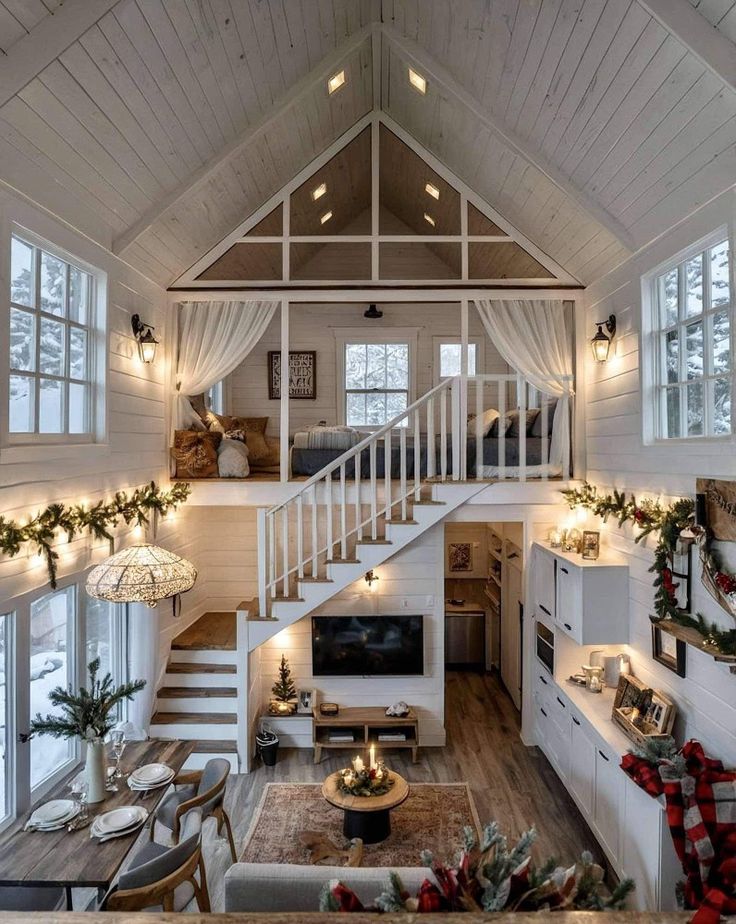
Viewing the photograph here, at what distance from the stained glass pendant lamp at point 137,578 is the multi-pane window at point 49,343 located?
916 mm

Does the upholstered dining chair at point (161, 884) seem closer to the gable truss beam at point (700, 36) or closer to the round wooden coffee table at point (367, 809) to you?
the round wooden coffee table at point (367, 809)

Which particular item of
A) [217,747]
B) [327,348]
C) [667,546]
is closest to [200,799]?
[217,747]

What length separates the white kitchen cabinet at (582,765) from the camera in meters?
4.05

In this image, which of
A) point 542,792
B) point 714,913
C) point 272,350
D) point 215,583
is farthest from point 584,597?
point 272,350

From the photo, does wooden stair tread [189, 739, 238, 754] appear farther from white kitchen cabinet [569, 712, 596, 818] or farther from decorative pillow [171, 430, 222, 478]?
white kitchen cabinet [569, 712, 596, 818]

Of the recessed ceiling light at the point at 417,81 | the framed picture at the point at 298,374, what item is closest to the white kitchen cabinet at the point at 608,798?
the recessed ceiling light at the point at 417,81

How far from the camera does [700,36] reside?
8.66ft

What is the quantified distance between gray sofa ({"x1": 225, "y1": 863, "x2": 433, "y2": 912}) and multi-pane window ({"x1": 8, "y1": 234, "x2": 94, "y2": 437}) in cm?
255

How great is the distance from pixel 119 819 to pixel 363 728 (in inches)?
118

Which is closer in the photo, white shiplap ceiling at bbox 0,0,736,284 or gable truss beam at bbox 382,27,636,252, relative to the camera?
white shiplap ceiling at bbox 0,0,736,284

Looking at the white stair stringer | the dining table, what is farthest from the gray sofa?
the white stair stringer

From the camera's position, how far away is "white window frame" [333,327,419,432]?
7629 millimetres

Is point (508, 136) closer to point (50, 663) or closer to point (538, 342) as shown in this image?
point (538, 342)

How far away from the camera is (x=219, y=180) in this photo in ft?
15.5
